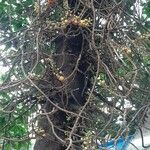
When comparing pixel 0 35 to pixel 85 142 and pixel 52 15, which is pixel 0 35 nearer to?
pixel 52 15

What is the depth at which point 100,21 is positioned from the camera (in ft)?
10.6

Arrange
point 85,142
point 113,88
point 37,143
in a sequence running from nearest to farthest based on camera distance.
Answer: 1. point 85,142
2. point 113,88
3. point 37,143

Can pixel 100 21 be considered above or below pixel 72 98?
above

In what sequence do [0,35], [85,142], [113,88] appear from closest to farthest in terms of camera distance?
[85,142] → [113,88] → [0,35]

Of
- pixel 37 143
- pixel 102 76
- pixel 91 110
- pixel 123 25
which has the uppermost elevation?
pixel 123 25

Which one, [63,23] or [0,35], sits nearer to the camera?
[63,23]

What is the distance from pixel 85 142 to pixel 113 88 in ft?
1.70

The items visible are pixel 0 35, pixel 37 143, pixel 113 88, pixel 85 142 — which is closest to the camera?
pixel 85 142

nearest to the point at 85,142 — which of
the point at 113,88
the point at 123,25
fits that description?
the point at 113,88

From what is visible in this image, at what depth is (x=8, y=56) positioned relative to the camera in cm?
296

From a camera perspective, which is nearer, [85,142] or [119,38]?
[85,142]

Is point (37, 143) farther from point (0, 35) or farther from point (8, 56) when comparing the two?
point (0, 35)

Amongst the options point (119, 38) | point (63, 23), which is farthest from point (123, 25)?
point (63, 23)

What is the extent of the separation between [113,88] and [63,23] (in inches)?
24.5
